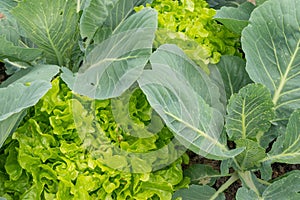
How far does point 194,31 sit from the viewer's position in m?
1.15

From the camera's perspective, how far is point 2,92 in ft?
3.26

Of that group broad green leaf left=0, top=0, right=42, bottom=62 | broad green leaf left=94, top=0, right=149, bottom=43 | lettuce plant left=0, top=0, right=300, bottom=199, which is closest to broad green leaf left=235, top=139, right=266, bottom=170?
lettuce plant left=0, top=0, right=300, bottom=199

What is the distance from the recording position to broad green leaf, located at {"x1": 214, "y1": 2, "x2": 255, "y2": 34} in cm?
115

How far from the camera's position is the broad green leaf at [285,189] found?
1.04 metres

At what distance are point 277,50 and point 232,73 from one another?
122 millimetres

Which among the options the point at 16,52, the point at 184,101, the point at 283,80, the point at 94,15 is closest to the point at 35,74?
the point at 16,52

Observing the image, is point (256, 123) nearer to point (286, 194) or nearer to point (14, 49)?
point (286, 194)

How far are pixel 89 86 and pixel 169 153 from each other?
224 millimetres

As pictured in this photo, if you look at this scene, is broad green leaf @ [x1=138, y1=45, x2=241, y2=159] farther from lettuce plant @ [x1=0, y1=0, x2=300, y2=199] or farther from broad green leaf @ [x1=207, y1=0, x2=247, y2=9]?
broad green leaf @ [x1=207, y1=0, x2=247, y2=9]

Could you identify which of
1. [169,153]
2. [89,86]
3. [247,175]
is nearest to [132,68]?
[89,86]

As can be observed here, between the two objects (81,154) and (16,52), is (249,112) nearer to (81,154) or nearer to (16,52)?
(81,154)

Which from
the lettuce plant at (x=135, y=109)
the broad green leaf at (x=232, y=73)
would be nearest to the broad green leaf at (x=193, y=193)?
the lettuce plant at (x=135, y=109)

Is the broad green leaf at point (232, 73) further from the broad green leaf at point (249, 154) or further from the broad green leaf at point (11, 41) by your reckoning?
the broad green leaf at point (11, 41)

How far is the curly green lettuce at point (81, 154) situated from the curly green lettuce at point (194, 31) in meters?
0.15
